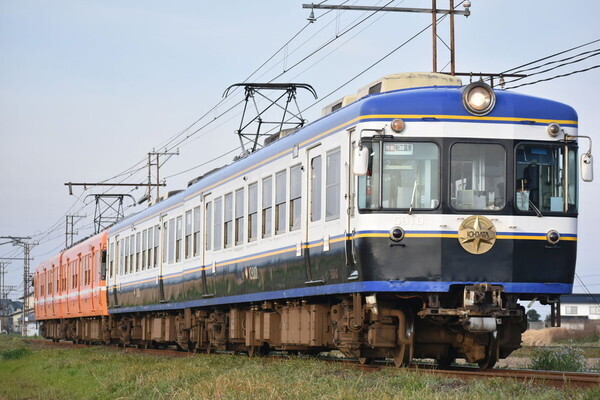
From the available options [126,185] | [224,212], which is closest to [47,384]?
[224,212]

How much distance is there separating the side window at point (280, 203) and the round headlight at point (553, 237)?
444 centimetres

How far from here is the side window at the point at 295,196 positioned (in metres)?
15.5

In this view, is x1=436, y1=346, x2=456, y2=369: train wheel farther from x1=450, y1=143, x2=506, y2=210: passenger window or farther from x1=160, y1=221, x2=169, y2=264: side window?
x1=160, y1=221, x2=169, y2=264: side window

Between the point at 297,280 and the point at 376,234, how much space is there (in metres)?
2.87

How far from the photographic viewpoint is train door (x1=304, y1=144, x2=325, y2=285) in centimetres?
1452

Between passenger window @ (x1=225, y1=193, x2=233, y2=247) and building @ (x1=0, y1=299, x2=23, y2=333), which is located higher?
passenger window @ (x1=225, y1=193, x2=233, y2=247)

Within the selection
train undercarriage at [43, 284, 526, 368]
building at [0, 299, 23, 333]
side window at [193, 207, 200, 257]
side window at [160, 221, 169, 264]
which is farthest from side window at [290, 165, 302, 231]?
building at [0, 299, 23, 333]

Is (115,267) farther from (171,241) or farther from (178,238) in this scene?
(178,238)

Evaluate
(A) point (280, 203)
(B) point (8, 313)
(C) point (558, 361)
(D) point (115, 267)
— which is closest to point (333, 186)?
Result: (A) point (280, 203)

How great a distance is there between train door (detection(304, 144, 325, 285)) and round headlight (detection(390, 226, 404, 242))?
5.96 ft

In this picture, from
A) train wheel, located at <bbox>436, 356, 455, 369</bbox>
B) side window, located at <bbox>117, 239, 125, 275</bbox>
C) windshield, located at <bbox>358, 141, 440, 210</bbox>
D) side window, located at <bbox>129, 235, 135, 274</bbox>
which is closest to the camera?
windshield, located at <bbox>358, 141, 440, 210</bbox>

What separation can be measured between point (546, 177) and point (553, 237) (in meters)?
0.75

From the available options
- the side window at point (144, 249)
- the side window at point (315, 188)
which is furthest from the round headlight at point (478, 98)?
the side window at point (144, 249)

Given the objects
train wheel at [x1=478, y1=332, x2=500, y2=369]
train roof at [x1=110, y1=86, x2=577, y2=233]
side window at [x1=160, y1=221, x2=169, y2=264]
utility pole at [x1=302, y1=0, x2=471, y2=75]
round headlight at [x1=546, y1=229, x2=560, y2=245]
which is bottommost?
train wheel at [x1=478, y1=332, x2=500, y2=369]
